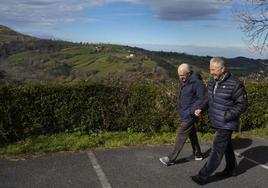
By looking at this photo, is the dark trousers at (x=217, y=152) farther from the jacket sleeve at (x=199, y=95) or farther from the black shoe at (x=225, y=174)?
the jacket sleeve at (x=199, y=95)

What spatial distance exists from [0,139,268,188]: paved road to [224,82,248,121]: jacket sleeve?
109 centimetres

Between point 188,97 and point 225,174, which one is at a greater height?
point 188,97

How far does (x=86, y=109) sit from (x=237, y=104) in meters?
4.47

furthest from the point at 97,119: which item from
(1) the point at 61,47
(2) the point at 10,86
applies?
(1) the point at 61,47

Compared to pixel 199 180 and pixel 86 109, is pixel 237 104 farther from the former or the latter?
pixel 86 109

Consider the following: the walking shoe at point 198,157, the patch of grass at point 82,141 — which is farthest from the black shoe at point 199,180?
the patch of grass at point 82,141

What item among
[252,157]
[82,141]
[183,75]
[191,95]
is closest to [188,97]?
[191,95]

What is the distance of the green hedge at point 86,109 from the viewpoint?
965 centimetres

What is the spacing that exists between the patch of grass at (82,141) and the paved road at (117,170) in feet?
1.10

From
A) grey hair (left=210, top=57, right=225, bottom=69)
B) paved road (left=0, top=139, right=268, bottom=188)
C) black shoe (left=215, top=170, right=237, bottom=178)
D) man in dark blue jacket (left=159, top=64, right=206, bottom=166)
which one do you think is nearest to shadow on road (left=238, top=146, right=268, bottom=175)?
paved road (left=0, top=139, right=268, bottom=188)

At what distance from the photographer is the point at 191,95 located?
7641mm

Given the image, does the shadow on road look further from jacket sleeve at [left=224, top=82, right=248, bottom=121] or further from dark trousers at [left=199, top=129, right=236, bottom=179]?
jacket sleeve at [left=224, top=82, right=248, bottom=121]

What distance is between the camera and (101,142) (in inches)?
381

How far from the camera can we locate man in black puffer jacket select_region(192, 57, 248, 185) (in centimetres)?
674
